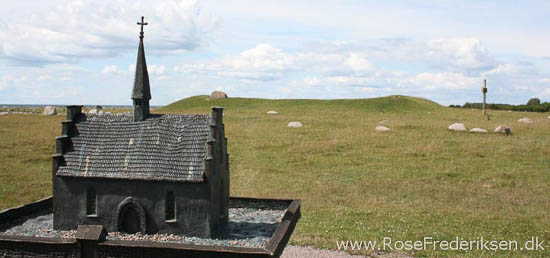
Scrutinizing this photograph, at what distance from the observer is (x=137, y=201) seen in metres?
15.9

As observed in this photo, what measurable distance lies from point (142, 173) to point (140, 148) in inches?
40.9

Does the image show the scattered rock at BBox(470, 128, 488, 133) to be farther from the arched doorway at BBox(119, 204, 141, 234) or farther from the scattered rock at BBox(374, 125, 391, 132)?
the arched doorway at BBox(119, 204, 141, 234)

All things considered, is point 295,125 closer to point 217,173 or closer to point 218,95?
point 217,173

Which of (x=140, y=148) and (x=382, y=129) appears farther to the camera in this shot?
(x=382, y=129)

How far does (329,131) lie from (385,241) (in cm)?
3122

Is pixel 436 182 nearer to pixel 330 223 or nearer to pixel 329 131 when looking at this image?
pixel 330 223

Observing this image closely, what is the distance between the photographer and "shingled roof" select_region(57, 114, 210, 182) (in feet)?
51.6

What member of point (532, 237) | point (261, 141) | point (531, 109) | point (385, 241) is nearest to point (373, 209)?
point (385, 241)

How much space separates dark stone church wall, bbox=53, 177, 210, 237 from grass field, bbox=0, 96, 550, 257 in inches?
232

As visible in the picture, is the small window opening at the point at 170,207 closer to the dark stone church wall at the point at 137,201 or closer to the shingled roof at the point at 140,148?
the dark stone church wall at the point at 137,201

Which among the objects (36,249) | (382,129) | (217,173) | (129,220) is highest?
(382,129)

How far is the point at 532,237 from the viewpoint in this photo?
20.9 meters

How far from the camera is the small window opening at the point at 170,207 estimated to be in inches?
623

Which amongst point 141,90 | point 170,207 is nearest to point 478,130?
point 141,90
